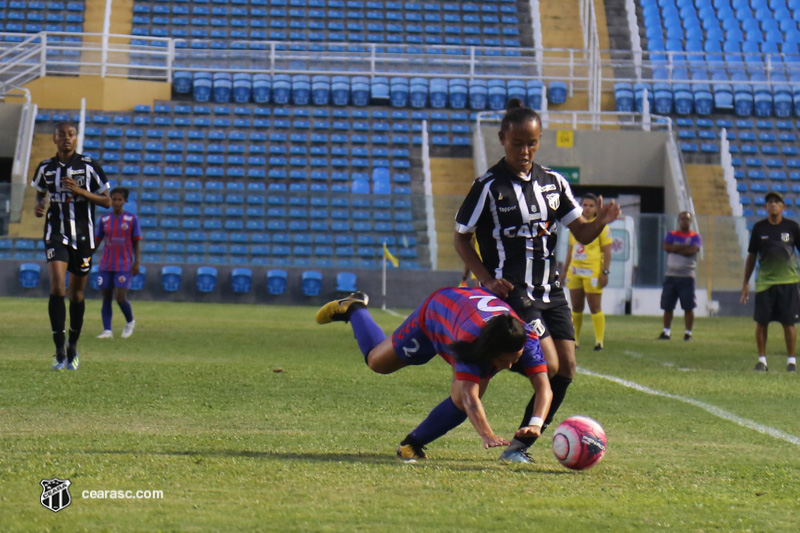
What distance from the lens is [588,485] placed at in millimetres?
4996

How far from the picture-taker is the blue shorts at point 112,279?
14.5 metres

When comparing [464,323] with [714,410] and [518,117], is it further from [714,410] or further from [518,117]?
[714,410]

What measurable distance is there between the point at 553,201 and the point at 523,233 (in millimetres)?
261

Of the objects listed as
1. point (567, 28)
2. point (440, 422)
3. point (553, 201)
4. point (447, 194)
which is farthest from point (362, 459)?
point (567, 28)

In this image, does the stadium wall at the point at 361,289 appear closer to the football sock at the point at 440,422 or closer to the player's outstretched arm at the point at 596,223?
the player's outstretched arm at the point at 596,223

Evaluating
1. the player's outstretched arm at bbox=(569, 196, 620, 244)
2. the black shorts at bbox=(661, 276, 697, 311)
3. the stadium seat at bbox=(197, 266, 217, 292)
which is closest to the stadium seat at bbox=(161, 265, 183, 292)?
the stadium seat at bbox=(197, 266, 217, 292)

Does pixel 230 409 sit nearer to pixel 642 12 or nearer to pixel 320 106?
pixel 320 106

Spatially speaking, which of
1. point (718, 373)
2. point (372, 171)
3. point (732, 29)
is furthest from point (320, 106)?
point (718, 373)

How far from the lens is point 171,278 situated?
25.9 metres

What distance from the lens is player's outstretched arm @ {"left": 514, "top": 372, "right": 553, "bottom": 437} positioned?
541 centimetres

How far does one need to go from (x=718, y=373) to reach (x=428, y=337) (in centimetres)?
673

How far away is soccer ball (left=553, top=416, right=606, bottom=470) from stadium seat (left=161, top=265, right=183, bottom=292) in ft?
69.7

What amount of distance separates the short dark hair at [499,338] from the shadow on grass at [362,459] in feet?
1.98

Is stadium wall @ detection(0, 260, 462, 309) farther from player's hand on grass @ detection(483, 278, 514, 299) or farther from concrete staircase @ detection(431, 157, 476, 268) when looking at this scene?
player's hand on grass @ detection(483, 278, 514, 299)
